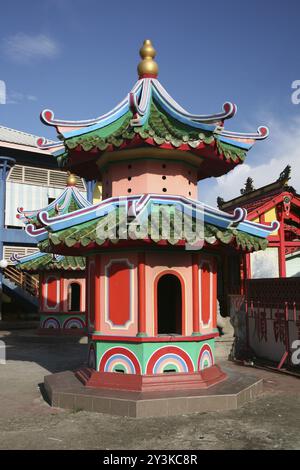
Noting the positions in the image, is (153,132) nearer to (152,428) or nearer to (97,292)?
(97,292)

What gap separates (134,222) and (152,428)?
3.69m

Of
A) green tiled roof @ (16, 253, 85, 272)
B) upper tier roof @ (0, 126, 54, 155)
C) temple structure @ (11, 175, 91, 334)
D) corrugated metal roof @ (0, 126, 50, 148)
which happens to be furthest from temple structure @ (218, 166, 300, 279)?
corrugated metal roof @ (0, 126, 50, 148)

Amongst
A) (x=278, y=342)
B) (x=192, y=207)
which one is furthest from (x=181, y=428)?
(x=278, y=342)

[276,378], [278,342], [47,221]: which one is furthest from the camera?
[278,342]

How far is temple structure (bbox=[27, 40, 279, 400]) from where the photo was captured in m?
9.04

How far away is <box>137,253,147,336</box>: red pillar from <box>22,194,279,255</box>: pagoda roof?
466 mm

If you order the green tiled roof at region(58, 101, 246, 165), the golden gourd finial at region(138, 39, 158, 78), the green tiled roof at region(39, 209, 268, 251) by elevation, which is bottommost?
the green tiled roof at region(39, 209, 268, 251)

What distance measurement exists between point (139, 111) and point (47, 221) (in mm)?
2870

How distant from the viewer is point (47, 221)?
9008mm

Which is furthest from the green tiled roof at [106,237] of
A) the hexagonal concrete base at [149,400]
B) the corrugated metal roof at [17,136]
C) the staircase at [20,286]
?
the corrugated metal roof at [17,136]

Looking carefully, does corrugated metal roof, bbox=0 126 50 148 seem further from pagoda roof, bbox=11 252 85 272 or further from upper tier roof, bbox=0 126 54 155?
pagoda roof, bbox=11 252 85 272

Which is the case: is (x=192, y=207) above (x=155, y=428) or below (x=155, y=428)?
above

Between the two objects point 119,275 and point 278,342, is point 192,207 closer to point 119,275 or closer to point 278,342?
point 119,275

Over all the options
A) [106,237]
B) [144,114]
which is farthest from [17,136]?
[106,237]
